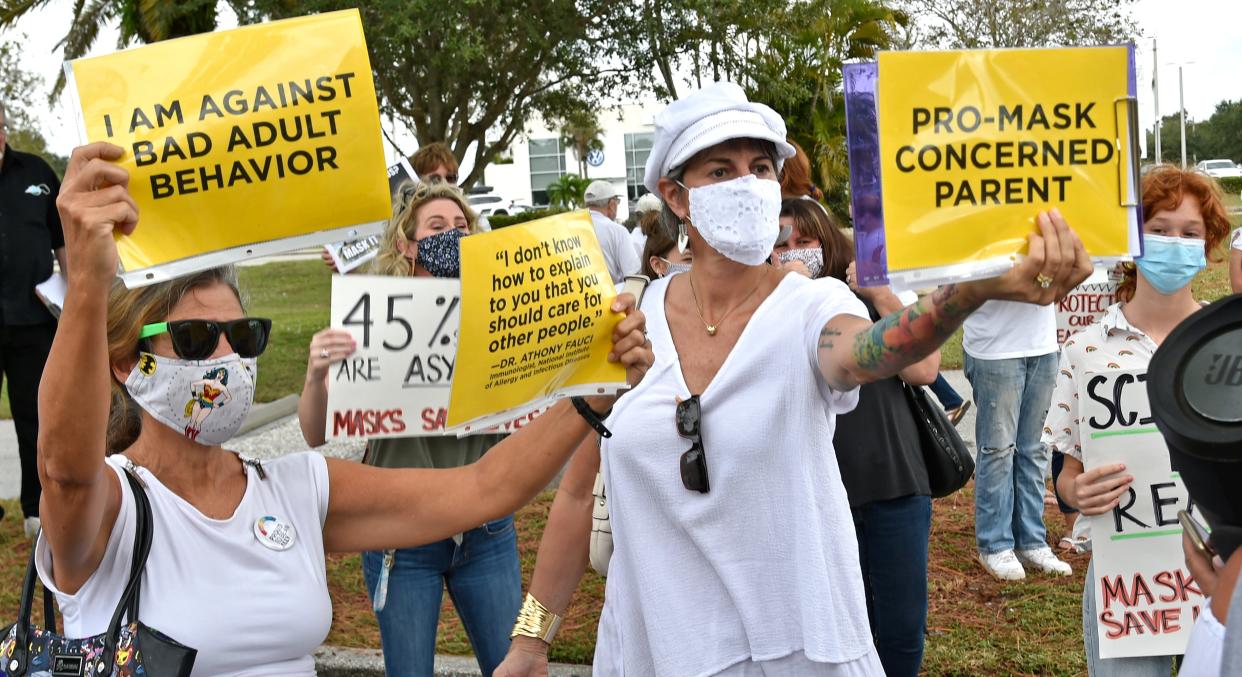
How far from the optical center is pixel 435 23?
14.8m

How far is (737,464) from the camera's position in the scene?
2.74 metres

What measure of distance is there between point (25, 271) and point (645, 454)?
6017 mm

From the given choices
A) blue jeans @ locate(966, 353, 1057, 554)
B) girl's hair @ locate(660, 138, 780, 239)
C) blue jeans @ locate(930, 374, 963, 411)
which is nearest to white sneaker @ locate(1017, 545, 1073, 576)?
blue jeans @ locate(966, 353, 1057, 554)

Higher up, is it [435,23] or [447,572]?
[435,23]

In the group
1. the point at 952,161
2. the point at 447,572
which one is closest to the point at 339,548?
the point at 447,572

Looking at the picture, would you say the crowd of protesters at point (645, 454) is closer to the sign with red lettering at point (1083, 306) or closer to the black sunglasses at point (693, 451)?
the black sunglasses at point (693, 451)

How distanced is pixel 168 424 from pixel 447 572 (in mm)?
1662

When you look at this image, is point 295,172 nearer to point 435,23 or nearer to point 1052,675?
point 1052,675

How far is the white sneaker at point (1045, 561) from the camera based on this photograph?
661cm

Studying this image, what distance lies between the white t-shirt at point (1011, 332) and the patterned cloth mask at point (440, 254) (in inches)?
136

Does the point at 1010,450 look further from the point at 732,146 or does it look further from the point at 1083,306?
the point at 732,146

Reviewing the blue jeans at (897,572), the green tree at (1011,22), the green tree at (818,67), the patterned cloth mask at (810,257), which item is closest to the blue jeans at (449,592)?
the blue jeans at (897,572)

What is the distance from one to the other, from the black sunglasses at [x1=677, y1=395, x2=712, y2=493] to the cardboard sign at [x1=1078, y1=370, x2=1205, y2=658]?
134cm

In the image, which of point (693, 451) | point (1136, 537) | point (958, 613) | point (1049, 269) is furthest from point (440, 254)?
point (958, 613)
